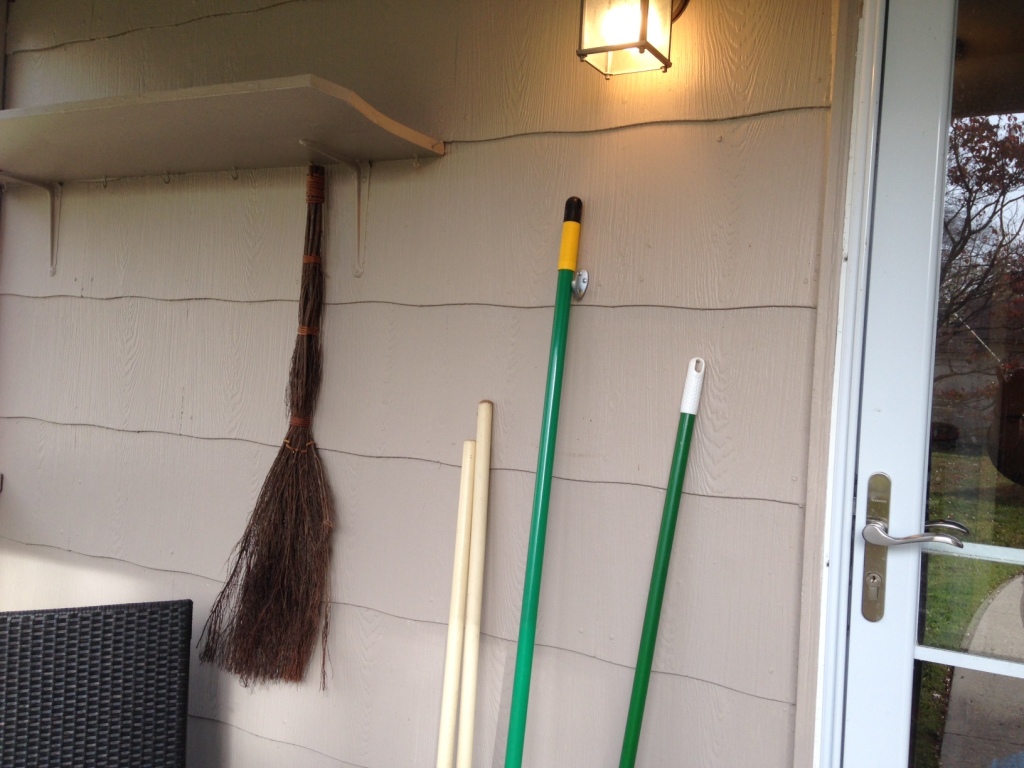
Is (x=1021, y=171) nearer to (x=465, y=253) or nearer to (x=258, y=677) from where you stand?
(x=465, y=253)

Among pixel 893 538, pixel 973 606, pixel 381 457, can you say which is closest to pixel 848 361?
pixel 893 538

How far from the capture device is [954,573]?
1.31 metres

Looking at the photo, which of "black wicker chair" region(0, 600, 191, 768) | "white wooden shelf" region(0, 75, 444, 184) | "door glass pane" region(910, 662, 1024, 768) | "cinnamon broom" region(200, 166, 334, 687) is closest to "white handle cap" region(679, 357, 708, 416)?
"door glass pane" region(910, 662, 1024, 768)

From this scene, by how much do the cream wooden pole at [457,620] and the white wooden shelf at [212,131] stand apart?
0.63 meters

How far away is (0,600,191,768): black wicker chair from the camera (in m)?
1.64

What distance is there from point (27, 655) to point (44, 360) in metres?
0.85

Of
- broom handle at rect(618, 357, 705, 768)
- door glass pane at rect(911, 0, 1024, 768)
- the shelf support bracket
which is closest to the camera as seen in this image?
door glass pane at rect(911, 0, 1024, 768)

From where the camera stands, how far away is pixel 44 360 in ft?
7.16

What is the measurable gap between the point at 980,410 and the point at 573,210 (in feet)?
2.43

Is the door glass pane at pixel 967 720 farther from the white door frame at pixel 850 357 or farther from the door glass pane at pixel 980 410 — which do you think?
the white door frame at pixel 850 357

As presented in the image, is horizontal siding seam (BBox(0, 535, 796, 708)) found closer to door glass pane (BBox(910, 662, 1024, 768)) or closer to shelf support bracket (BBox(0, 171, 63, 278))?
door glass pane (BBox(910, 662, 1024, 768))

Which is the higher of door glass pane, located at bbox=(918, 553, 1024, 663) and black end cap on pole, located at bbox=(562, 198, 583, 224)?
black end cap on pole, located at bbox=(562, 198, 583, 224)

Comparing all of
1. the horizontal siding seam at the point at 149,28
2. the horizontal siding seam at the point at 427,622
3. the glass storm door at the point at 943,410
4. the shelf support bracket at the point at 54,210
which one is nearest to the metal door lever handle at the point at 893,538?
the glass storm door at the point at 943,410

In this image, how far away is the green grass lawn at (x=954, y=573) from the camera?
1278mm
